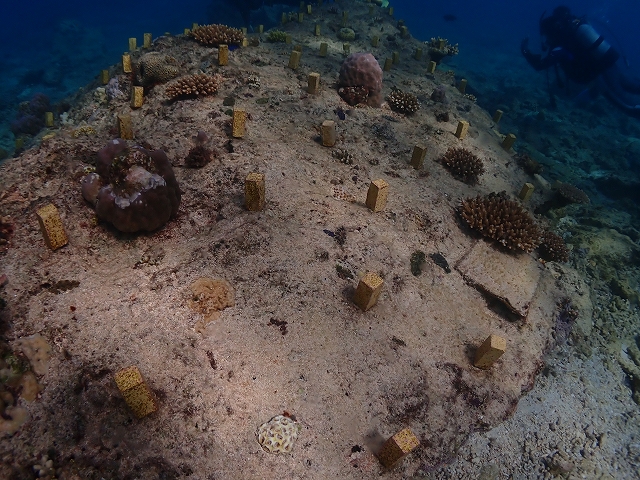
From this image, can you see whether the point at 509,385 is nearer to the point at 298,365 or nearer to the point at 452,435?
the point at 452,435

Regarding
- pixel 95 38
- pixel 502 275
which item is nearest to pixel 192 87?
pixel 502 275

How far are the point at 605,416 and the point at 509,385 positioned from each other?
2172mm

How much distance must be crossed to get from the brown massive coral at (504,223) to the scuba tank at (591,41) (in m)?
18.7

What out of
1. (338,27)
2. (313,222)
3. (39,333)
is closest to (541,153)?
(338,27)

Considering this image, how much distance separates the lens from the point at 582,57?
64.3ft

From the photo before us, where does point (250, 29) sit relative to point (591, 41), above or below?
below

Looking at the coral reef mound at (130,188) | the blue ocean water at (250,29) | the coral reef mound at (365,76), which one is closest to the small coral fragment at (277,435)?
the coral reef mound at (130,188)

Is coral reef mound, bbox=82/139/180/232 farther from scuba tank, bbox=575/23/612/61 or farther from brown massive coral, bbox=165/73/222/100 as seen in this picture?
scuba tank, bbox=575/23/612/61

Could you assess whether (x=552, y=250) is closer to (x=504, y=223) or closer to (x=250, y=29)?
(x=504, y=223)

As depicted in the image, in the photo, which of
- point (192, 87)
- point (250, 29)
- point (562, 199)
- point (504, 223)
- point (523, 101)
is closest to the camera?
point (504, 223)

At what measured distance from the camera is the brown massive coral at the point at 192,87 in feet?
27.9

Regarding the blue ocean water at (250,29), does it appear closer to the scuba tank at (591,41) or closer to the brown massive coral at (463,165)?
the scuba tank at (591,41)

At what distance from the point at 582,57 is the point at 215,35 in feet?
68.0

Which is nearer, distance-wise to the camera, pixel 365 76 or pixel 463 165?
pixel 463 165
